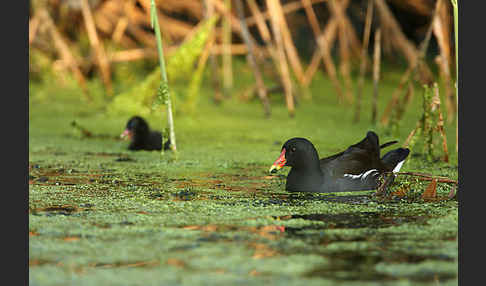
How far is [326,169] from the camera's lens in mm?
4715

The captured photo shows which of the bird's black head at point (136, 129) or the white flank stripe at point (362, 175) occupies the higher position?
the bird's black head at point (136, 129)

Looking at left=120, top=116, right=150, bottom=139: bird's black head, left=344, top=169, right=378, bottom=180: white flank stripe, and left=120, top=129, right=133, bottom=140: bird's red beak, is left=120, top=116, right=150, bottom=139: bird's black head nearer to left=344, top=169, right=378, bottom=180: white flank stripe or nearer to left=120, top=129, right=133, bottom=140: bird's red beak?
left=120, top=129, right=133, bottom=140: bird's red beak

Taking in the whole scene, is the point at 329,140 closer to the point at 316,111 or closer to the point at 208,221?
the point at 316,111

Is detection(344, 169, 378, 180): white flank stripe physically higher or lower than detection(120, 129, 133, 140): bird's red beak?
lower

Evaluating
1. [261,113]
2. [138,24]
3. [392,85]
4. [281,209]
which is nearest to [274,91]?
[261,113]

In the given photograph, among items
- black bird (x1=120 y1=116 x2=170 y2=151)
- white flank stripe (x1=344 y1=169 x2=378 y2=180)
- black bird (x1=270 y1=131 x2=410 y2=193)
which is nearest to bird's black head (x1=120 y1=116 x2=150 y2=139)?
black bird (x1=120 y1=116 x2=170 y2=151)

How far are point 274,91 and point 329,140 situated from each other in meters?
2.59

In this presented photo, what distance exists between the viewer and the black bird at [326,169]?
15.0 feet

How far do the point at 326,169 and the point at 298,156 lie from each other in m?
0.20

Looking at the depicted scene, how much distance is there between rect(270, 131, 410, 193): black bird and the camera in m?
4.58

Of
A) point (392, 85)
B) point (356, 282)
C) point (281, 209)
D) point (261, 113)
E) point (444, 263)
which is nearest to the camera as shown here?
point (356, 282)

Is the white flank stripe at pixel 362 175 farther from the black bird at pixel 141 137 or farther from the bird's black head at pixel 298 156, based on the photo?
the black bird at pixel 141 137

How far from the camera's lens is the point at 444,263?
3.03 metres

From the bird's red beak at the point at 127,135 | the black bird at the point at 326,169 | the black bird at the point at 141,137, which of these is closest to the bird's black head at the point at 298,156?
the black bird at the point at 326,169
